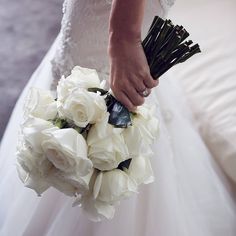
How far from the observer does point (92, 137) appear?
1.74ft

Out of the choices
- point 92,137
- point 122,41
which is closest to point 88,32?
point 122,41

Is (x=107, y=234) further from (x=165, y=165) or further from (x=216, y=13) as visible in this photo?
(x=216, y=13)

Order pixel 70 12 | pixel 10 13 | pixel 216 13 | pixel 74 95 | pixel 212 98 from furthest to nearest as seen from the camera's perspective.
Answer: pixel 10 13, pixel 216 13, pixel 212 98, pixel 70 12, pixel 74 95

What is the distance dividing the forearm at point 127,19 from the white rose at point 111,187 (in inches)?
7.4

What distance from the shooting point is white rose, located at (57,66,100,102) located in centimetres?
55

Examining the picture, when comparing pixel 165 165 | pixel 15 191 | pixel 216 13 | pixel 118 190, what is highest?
pixel 216 13

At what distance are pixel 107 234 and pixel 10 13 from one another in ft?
4.58

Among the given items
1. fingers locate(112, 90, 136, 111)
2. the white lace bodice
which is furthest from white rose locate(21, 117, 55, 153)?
the white lace bodice

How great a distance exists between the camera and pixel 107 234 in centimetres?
78

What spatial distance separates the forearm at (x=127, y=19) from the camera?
58 centimetres

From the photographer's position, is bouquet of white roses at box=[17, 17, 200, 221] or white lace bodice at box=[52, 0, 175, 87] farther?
white lace bodice at box=[52, 0, 175, 87]

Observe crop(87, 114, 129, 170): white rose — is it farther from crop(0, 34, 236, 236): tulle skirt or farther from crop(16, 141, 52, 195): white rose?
crop(0, 34, 236, 236): tulle skirt

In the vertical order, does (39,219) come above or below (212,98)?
below

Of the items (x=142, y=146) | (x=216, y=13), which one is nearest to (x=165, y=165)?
(x=142, y=146)
